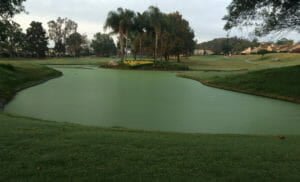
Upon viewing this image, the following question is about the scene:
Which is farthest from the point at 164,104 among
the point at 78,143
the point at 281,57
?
the point at 281,57

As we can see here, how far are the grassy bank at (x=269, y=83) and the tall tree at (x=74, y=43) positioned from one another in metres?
73.8

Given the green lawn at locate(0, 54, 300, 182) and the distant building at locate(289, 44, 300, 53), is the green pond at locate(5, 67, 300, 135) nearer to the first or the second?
the green lawn at locate(0, 54, 300, 182)

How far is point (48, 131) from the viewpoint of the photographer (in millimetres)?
7027

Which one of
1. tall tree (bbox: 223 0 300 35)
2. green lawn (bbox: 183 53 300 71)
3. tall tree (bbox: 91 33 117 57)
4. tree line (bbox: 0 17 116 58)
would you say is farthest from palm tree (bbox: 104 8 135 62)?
tall tree (bbox: 91 33 117 57)

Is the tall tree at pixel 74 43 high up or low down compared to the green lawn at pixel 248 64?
up

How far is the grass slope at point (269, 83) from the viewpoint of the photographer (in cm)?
1902

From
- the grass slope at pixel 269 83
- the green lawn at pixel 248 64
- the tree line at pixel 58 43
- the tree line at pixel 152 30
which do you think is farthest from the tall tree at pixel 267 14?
the tree line at pixel 58 43

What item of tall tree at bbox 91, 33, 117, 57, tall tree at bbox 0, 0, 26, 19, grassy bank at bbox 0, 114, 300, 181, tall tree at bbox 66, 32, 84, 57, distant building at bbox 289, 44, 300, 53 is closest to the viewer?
grassy bank at bbox 0, 114, 300, 181

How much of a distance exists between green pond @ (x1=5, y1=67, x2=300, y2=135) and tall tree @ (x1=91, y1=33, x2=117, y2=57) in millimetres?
85565

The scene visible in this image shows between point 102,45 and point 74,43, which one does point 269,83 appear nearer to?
point 74,43

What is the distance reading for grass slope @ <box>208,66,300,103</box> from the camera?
62.4ft

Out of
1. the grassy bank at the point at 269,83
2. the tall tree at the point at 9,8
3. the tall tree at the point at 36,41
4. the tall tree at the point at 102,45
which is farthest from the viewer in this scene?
the tall tree at the point at 102,45

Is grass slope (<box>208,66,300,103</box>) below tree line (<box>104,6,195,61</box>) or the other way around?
below

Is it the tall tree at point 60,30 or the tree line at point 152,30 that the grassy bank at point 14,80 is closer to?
the tree line at point 152,30
